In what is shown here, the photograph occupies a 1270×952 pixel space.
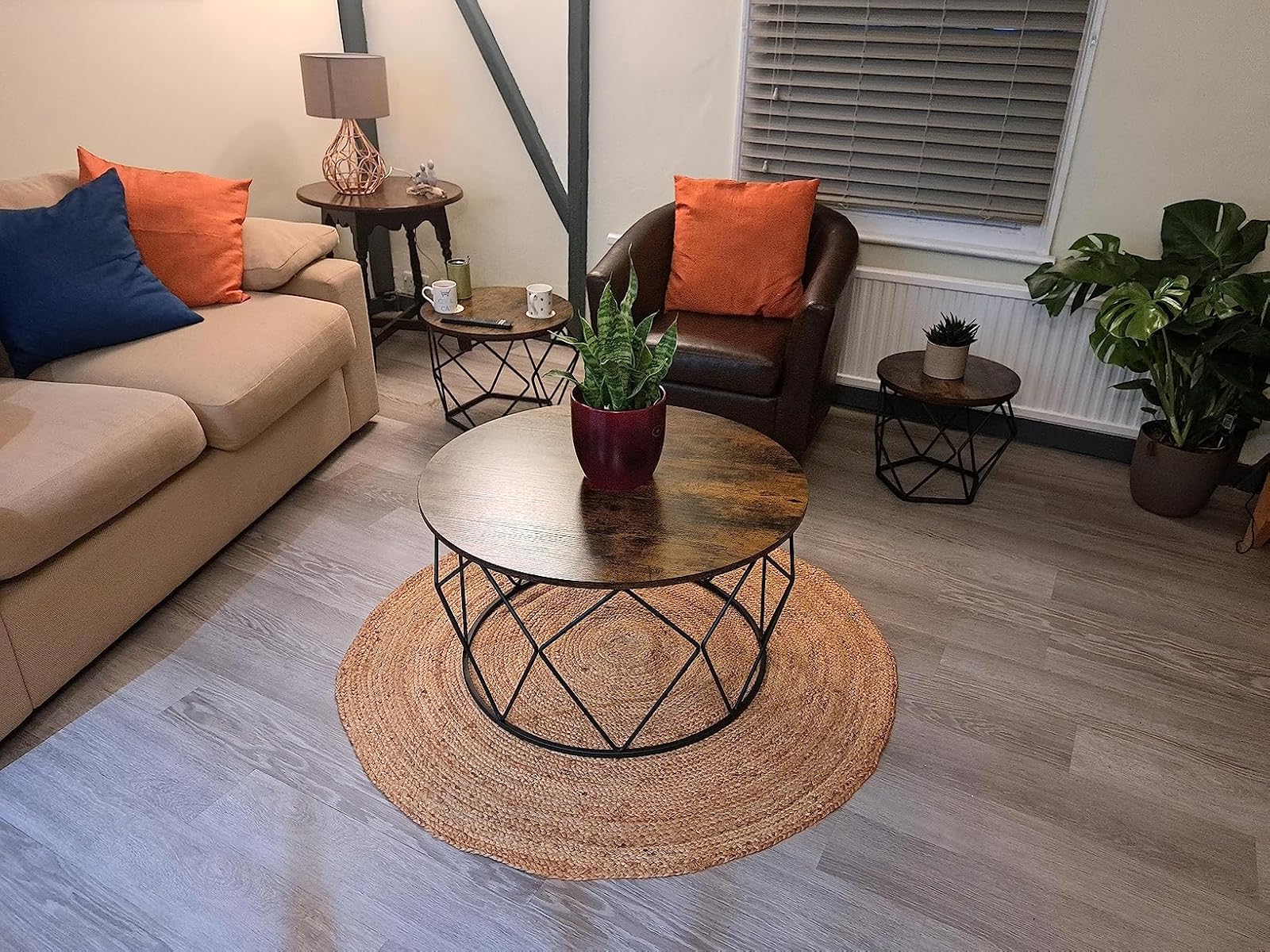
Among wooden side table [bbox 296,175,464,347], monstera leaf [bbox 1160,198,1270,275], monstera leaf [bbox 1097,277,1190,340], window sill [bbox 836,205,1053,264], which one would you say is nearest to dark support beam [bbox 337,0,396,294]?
wooden side table [bbox 296,175,464,347]

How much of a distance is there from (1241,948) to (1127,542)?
4.70ft

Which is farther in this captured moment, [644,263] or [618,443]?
[644,263]

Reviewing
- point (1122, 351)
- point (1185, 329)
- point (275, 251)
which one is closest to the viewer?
point (1185, 329)

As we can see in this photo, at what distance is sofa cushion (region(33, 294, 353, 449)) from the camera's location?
8.27ft

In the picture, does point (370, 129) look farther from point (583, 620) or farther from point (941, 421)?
point (583, 620)

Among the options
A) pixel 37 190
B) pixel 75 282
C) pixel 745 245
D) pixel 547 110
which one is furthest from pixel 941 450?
pixel 37 190

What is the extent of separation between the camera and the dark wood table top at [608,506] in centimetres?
177

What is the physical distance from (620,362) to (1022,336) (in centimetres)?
199

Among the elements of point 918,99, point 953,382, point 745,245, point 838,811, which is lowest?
point 838,811

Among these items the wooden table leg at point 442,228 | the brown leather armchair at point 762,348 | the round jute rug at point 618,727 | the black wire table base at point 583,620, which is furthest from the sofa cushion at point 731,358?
the wooden table leg at point 442,228

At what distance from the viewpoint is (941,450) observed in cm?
342

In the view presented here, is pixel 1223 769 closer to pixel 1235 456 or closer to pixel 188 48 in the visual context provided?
pixel 1235 456

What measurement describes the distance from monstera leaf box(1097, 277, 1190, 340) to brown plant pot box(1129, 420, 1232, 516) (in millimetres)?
412

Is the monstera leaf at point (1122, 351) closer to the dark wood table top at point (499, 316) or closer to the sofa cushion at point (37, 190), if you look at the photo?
the dark wood table top at point (499, 316)
